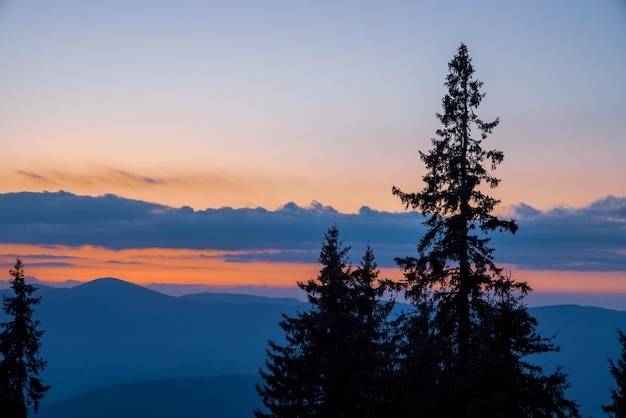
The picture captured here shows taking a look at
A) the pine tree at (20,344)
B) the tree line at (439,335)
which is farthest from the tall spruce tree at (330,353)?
the pine tree at (20,344)

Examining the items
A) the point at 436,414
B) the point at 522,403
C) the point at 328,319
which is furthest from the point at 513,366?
the point at 328,319

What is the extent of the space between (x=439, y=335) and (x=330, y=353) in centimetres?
880

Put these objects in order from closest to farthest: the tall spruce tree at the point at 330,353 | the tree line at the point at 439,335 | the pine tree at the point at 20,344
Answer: the tree line at the point at 439,335
the tall spruce tree at the point at 330,353
the pine tree at the point at 20,344

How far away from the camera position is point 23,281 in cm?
4156

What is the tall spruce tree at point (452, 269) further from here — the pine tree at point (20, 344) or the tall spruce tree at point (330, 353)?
the pine tree at point (20, 344)

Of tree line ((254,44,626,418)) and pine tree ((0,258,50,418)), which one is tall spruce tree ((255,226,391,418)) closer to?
tree line ((254,44,626,418))

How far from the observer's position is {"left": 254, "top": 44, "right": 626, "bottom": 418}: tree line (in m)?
18.2

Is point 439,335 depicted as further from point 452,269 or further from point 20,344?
point 20,344

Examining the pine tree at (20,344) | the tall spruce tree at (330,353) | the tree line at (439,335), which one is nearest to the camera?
the tree line at (439,335)

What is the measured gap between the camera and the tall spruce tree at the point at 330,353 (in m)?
30.5

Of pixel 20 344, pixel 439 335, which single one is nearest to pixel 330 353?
pixel 439 335

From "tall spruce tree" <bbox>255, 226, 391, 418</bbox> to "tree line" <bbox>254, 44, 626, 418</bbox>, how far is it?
5cm

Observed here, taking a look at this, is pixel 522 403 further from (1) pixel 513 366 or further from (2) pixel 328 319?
(2) pixel 328 319

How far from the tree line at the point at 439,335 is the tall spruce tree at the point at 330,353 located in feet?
0.16
